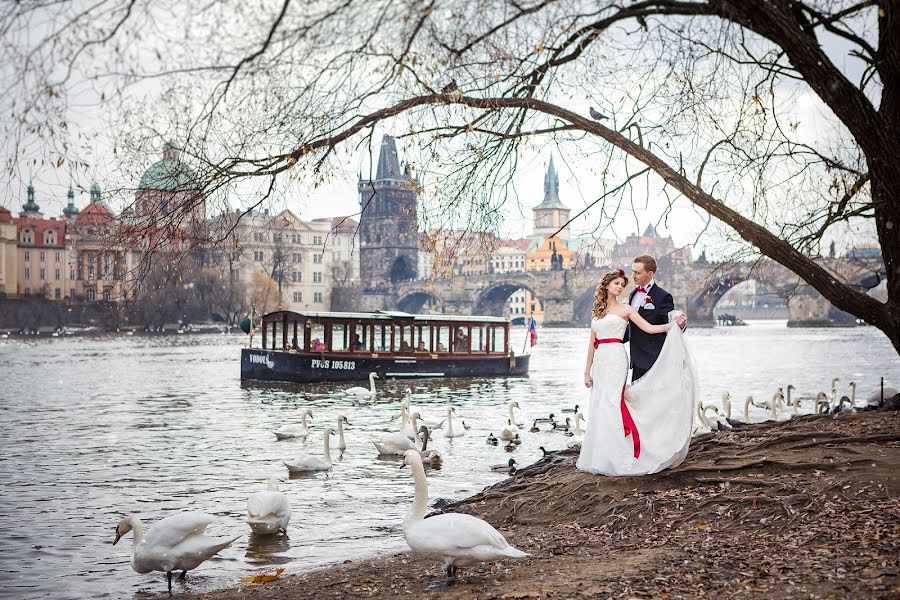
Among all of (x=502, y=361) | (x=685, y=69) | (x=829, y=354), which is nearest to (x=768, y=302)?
(x=829, y=354)

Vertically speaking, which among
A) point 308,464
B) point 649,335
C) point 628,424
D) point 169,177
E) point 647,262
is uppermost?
point 169,177

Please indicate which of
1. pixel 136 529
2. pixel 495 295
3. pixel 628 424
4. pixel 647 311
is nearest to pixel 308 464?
pixel 136 529

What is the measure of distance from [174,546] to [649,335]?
4036 mm

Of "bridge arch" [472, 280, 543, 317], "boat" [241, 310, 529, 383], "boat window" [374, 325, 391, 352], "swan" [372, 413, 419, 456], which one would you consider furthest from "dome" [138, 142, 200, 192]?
"bridge arch" [472, 280, 543, 317]

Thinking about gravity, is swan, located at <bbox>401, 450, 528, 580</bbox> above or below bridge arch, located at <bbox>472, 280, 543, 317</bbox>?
below

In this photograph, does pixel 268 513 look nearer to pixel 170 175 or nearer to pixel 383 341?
pixel 170 175

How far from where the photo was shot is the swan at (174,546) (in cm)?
742

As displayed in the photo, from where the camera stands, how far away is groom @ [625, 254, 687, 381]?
771cm

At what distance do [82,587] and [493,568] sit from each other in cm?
349

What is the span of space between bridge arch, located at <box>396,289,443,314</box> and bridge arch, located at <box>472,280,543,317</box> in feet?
18.1

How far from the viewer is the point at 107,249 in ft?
26.4

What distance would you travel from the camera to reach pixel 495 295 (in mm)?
119188

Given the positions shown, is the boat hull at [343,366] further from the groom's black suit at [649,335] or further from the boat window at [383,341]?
the groom's black suit at [649,335]

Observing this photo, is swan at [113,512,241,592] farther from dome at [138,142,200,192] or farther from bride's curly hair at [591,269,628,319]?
bride's curly hair at [591,269,628,319]
